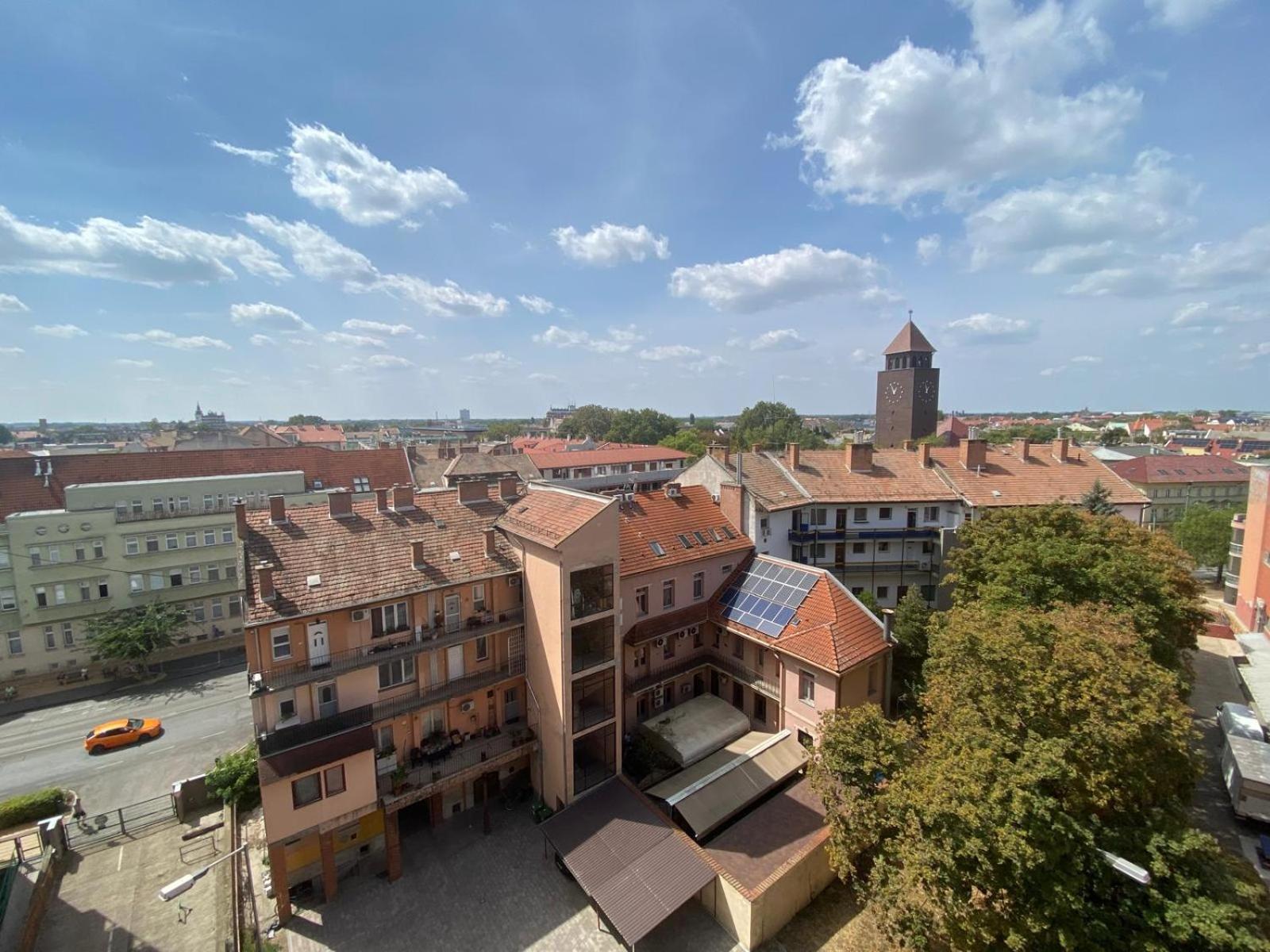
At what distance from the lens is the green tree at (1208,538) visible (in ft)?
171

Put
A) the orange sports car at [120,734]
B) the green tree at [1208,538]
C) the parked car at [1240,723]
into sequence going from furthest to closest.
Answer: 1. the green tree at [1208,538]
2. the orange sports car at [120,734]
3. the parked car at [1240,723]

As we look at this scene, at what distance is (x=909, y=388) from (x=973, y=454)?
46059 millimetres

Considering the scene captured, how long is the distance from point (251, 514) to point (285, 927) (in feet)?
51.0

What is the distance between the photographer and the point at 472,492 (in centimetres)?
2831

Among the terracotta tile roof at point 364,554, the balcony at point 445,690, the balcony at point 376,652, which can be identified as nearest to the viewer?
the balcony at point 376,652

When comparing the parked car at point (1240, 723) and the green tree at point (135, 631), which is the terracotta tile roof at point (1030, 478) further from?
the green tree at point (135, 631)

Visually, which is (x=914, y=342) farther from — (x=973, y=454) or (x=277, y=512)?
(x=277, y=512)

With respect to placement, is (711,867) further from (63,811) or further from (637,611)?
(63,811)

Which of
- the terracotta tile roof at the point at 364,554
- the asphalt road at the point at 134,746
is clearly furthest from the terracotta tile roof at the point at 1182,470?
the asphalt road at the point at 134,746

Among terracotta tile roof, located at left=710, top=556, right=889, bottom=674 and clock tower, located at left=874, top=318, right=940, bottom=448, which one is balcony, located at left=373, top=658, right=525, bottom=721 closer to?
terracotta tile roof, located at left=710, top=556, right=889, bottom=674

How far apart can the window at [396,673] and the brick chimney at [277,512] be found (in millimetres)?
7749

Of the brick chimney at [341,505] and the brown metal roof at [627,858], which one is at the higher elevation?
the brick chimney at [341,505]

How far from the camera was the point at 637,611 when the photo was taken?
2794 centimetres

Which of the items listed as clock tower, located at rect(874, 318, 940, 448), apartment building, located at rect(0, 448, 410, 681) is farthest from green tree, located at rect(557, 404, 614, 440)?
apartment building, located at rect(0, 448, 410, 681)
